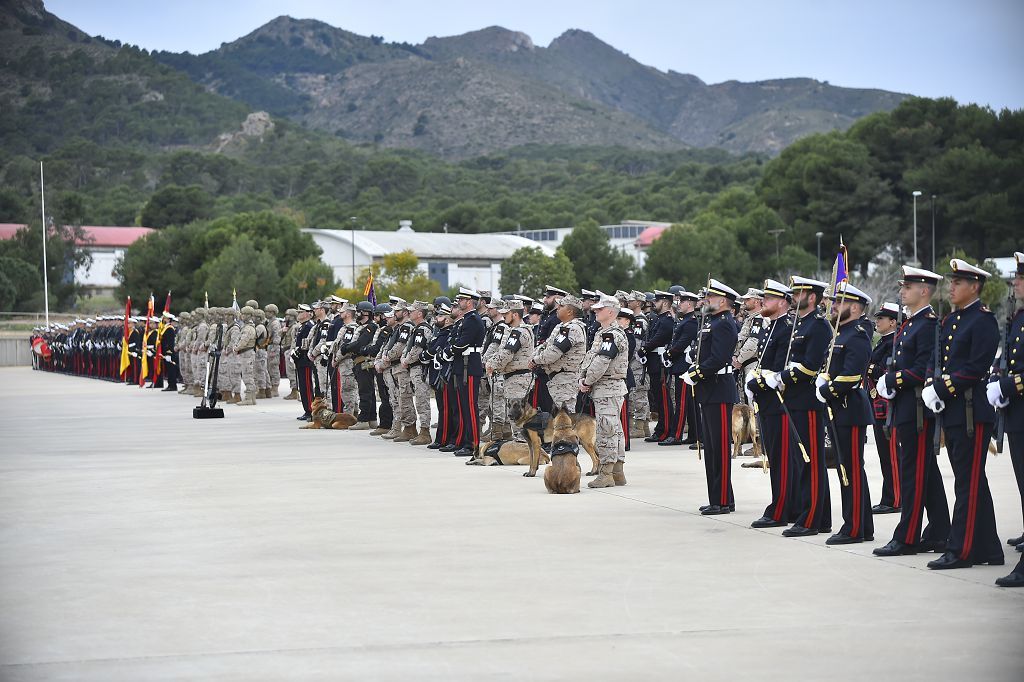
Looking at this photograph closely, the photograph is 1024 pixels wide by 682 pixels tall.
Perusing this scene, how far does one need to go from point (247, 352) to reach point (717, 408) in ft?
62.0

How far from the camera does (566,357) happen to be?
1410 centimetres

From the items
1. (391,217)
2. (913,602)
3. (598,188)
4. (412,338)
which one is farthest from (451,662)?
(598,188)

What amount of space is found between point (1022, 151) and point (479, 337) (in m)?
67.7

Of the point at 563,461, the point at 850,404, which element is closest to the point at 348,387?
the point at 563,461

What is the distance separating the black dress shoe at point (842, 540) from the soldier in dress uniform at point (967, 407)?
104 centimetres

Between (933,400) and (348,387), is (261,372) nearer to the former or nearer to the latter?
(348,387)

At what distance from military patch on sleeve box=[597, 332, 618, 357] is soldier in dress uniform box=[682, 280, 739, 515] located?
4.35ft

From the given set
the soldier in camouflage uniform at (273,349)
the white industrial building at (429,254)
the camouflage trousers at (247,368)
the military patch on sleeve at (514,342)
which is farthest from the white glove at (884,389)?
the white industrial building at (429,254)

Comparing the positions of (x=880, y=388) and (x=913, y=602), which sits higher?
(x=880, y=388)

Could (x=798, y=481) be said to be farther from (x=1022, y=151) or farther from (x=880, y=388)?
(x=1022, y=151)

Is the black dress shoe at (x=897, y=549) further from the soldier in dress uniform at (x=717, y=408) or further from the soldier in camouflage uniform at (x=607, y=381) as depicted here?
the soldier in camouflage uniform at (x=607, y=381)

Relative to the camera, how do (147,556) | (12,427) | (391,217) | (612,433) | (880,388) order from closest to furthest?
(880,388) < (147,556) < (612,433) < (12,427) < (391,217)

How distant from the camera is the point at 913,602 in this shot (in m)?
7.53

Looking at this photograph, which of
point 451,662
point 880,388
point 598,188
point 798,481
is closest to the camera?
point 451,662
